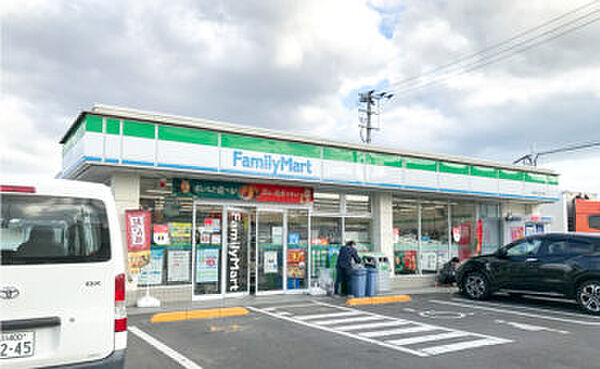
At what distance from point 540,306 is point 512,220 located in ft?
23.3

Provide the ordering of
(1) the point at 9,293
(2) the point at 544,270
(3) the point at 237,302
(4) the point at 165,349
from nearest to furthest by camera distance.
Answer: (1) the point at 9,293
(4) the point at 165,349
(2) the point at 544,270
(3) the point at 237,302

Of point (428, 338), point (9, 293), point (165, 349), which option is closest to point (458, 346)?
point (428, 338)

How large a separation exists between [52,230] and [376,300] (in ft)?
31.7

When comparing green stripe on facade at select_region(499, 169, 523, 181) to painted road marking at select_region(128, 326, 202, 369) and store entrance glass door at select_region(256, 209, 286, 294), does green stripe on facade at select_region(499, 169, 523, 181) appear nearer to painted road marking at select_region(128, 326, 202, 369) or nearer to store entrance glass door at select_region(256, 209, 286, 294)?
store entrance glass door at select_region(256, 209, 286, 294)

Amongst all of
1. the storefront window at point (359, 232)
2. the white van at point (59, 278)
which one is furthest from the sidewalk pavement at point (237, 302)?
the white van at point (59, 278)

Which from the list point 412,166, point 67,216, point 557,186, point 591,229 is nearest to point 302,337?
point 67,216

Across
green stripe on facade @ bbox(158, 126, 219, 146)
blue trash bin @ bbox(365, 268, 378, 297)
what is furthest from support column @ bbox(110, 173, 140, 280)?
blue trash bin @ bbox(365, 268, 378, 297)

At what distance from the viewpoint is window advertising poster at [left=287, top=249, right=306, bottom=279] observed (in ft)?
44.5

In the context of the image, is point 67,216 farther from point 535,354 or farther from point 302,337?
point 535,354

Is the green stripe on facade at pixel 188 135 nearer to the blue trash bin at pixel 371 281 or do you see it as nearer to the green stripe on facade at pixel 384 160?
the green stripe on facade at pixel 384 160

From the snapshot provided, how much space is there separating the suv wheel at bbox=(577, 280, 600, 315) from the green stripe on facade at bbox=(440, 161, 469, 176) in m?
Answer: 5.92

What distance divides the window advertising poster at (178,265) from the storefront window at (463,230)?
9.77m

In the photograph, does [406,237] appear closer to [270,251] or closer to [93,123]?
[270,251]

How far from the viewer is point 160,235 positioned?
11.4 meters
